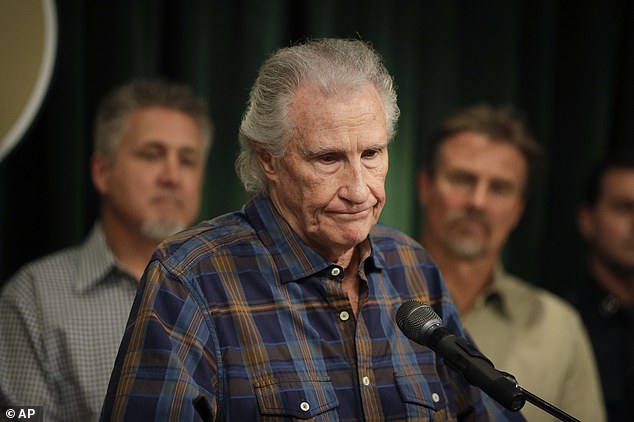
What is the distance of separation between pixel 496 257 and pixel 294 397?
1.76 m

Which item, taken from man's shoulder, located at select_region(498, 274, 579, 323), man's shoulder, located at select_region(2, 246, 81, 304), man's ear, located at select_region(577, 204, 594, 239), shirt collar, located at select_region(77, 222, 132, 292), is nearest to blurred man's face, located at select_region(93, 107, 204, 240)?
shirt collar, located at select_region(77, 222, 132, 292)

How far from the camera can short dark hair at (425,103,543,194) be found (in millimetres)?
3230

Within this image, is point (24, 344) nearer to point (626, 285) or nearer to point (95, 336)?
point (95, 336)

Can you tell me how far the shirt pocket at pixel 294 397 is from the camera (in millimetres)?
1608

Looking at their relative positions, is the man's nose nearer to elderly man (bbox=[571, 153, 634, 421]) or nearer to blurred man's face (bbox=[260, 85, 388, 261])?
blurred man's face (bbox=[260, 85, 388, 261])

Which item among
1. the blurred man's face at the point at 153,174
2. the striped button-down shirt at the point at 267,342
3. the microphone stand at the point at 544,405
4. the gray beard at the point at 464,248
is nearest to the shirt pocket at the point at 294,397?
the striped button-down shirt at the point at 267,342

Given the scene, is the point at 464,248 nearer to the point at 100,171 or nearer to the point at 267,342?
the point at 100,171

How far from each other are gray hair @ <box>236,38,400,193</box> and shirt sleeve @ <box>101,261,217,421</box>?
13.6 inches

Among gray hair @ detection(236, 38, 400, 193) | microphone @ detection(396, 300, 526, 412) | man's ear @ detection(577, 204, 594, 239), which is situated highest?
gray hair @ detection(236, 38, 400, 193)

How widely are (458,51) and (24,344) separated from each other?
2.05 metres

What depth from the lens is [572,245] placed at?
3.78 m

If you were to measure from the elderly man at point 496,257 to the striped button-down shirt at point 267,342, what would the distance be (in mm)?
1092

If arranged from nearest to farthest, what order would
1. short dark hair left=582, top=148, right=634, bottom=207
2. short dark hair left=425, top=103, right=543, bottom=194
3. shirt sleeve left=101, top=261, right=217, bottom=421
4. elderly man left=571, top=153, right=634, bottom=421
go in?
shirt sleeve left=101, top=261, right=217, bottom=421 → short dark hair left=425, top=103, right=543, bottom=194 → elderly man left=571, top=153, right=634, bottom=421 → short dark hair left=582, top=148, right=634, bottom=207

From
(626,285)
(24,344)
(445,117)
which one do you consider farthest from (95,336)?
(626,285)
